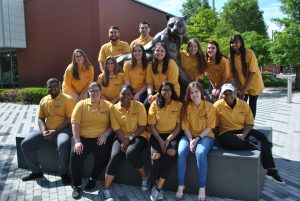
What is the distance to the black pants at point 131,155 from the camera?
4.75 meters

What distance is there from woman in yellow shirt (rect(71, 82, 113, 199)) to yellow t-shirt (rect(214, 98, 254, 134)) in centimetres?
163

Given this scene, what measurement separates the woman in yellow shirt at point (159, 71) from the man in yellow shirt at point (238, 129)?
79 centimetres

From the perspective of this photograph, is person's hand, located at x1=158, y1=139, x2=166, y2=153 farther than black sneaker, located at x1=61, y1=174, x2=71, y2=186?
No

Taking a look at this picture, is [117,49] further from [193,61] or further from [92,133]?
[92,133]

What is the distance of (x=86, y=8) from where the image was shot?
18734 mm

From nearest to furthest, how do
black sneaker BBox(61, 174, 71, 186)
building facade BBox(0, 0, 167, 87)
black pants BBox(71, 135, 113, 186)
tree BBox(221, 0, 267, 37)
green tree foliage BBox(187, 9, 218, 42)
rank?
black pants BBox(71, 135, 113, 186) < black sneaker BBox(61, 174, 71, 186) < building facade BBox(0, 0, 167, 87) < green tree foliage BBox(187, 9, 218, 42) < tree BBox(221, 0, 267, 37)

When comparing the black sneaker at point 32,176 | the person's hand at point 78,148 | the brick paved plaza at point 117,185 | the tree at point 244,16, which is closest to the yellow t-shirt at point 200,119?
the brick paved plaza at point 117,185

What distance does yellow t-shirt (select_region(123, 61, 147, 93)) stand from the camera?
5.69m

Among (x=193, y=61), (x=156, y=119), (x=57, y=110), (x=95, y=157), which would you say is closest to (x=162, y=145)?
(x=156, y=119)

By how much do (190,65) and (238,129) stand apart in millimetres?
1458

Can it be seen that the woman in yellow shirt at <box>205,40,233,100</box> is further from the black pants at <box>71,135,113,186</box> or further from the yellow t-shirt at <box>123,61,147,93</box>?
the black pants at <box>71,135,113,186</box>

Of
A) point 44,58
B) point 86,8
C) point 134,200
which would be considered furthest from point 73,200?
point 44,58

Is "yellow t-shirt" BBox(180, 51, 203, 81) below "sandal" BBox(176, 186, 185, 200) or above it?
above

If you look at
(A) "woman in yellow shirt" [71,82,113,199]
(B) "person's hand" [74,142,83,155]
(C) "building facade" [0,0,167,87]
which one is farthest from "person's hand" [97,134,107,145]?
(C) "building facade" [0,0,167,87]
